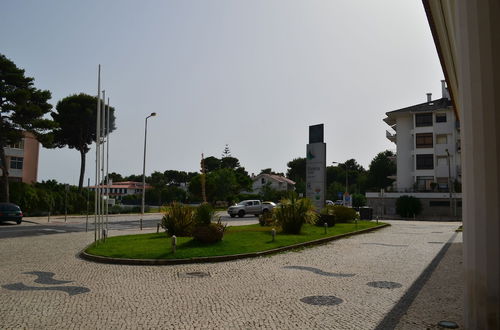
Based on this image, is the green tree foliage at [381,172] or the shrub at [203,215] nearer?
the shrub at [203,215]

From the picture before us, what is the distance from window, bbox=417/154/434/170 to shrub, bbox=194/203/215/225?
4454 centimetres

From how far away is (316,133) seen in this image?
2725cm

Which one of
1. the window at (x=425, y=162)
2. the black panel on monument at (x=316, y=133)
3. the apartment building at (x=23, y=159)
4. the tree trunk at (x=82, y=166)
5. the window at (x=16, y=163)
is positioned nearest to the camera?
the black panel on monument at (x=316, y=133)

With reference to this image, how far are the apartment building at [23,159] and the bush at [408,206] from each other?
1691 inches

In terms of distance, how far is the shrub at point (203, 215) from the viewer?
47.7ft

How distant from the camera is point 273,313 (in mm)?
5969

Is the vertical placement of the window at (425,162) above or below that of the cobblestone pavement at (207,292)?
above

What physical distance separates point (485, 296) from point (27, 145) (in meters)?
53.2

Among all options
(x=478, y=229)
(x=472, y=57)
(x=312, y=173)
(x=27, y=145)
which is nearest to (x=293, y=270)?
(x=478, y=229)

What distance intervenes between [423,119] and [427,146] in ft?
11.9

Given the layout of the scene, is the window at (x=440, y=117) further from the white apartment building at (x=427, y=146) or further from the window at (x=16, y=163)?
the window at (x=16, y=163)

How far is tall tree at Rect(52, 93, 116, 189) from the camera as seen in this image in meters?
51.2

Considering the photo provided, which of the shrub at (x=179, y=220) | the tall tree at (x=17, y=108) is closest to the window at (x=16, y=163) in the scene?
the tall tree at (x=17, y=108)

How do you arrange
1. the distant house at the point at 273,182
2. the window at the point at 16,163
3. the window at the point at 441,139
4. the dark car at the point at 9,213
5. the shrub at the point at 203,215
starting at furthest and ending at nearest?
the distant house at the point at 273,182, the window at the point at 441,139, the window at the point at 16,163, the dark car at the point at 9,213, the shrub at the point at 203,215
